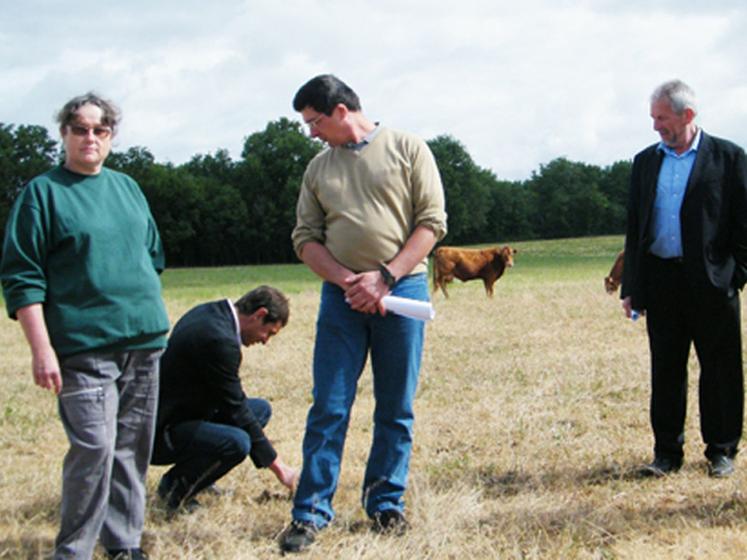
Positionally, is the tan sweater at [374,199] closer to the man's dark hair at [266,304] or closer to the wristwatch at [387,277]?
the wristwatch at [387,277]

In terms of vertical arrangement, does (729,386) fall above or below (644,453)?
above

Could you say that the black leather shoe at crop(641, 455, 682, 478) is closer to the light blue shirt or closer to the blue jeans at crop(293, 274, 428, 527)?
the light blue shirt

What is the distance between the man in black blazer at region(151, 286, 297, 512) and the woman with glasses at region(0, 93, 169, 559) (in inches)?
30.5

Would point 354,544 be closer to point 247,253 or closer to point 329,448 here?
point 329,448

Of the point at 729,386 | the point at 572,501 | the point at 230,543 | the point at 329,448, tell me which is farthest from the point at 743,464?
the point at 230,543

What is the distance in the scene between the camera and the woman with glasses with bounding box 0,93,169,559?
11.2 feet

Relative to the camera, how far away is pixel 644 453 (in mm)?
5605

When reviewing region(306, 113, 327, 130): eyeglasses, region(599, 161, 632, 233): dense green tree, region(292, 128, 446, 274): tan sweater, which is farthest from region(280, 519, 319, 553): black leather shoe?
region(599, 161, 632, 233): dense green tree

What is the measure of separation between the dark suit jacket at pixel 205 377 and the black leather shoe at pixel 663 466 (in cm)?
217

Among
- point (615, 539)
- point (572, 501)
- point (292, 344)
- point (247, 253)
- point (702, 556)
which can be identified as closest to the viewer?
point (702, 556)

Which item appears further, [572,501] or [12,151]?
[12,151]

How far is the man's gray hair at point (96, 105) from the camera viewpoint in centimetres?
355

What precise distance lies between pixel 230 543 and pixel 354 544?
0.56 meters

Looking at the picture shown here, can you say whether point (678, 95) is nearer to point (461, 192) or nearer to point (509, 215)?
point (461, 192)
